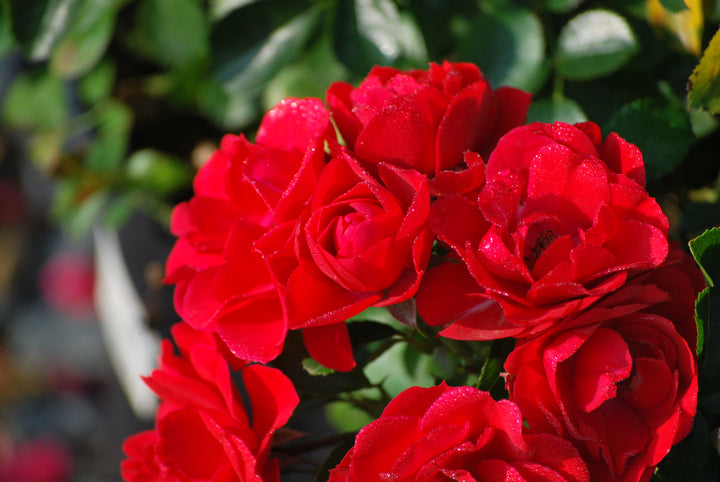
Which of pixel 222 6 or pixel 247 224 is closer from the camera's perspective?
pixel 247 224

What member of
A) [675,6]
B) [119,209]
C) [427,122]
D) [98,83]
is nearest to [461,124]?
[427,122]

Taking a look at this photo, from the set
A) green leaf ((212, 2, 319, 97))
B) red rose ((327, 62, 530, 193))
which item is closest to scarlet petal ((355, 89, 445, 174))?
red rose ((327, 62, 530, 193))

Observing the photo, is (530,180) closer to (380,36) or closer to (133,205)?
(380,36)

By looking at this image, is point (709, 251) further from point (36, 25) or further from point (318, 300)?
point (36, 25)

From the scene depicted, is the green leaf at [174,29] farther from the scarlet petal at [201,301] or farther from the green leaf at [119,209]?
the scarlet petal at [201,301]

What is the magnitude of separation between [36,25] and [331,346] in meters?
0.48

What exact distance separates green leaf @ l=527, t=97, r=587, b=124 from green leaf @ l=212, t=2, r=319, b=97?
248 millimetres

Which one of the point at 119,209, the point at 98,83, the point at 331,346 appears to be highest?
the point at 331,346

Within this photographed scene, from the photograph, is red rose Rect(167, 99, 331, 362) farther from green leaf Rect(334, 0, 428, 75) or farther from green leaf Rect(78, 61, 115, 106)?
green leaf Rect(78, 61, 115, 106)

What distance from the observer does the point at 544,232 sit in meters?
0.34

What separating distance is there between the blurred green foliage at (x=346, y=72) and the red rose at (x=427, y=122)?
0.39 ft

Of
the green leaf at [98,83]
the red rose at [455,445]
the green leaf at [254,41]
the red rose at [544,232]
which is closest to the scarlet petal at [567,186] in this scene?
the red rose at [544,232]

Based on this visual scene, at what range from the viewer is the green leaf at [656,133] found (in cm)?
45

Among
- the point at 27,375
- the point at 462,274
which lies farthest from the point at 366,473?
the point at 27,375
